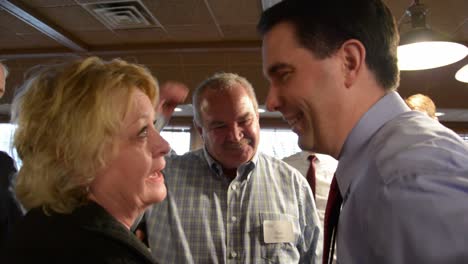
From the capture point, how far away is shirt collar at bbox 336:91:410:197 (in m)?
0.97

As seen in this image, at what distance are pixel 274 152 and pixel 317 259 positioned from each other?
24.7ft

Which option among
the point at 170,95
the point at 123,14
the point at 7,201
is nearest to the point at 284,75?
the point at 170,95

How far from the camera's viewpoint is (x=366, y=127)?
3.23ft

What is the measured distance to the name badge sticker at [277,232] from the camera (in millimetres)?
1719

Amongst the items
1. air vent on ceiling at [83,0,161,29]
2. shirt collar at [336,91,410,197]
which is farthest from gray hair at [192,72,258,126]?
air vent on ceiling at [83,0,161,29]

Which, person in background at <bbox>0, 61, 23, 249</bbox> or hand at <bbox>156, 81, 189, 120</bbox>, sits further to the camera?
hand at <bbox>156, 81, 189, 120</bbox>

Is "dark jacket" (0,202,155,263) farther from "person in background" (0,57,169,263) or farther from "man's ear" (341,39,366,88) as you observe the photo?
"man's ear" (341,39,366,88)

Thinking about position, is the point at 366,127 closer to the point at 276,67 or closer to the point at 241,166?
the point at 276,67

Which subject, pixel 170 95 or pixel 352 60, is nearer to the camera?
pixel 352 60

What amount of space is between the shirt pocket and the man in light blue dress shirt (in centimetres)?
69

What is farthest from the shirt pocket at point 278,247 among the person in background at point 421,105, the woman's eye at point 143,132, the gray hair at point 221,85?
the person in background at point 421,105

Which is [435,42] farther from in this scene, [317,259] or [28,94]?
[28,94]

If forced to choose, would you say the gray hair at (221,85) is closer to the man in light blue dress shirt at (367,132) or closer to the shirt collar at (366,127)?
the man in light blue dress shirt at (367,132)

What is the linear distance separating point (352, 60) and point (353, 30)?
80 millimetres
